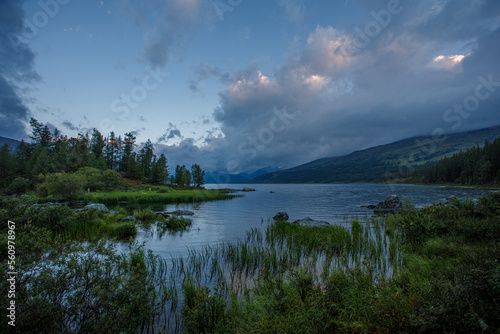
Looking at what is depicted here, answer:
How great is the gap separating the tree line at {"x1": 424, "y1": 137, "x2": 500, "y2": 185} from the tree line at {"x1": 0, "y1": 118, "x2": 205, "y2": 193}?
138 m

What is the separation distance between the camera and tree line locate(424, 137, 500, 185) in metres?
101

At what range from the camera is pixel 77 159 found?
85.1 metres

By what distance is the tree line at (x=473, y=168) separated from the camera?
331 ft

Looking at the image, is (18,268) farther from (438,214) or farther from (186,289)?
(438,214)

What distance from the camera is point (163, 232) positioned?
2105 cm

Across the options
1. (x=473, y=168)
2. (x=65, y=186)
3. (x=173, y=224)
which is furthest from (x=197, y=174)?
(x=473, y=168)

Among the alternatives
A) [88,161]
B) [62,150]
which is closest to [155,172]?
[88,161]

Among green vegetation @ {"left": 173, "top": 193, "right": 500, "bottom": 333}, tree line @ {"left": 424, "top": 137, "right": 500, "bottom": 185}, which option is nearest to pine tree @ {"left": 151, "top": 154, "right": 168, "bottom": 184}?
green vegetation @ {"left": 173, "top": 193, "right": 500, "bottom": 333}

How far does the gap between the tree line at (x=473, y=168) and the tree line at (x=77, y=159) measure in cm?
13838

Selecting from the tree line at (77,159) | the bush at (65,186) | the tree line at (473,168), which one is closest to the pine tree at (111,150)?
the tree line at (77,159)

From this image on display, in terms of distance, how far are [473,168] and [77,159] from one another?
191 metres

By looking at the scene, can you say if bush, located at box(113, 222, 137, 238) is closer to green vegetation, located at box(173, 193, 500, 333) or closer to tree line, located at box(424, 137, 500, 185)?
green vegetation, located at box(173, 193, 500, 333)

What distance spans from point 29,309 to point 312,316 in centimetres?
623

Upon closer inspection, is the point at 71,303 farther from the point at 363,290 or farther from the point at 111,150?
the point at 111,150
